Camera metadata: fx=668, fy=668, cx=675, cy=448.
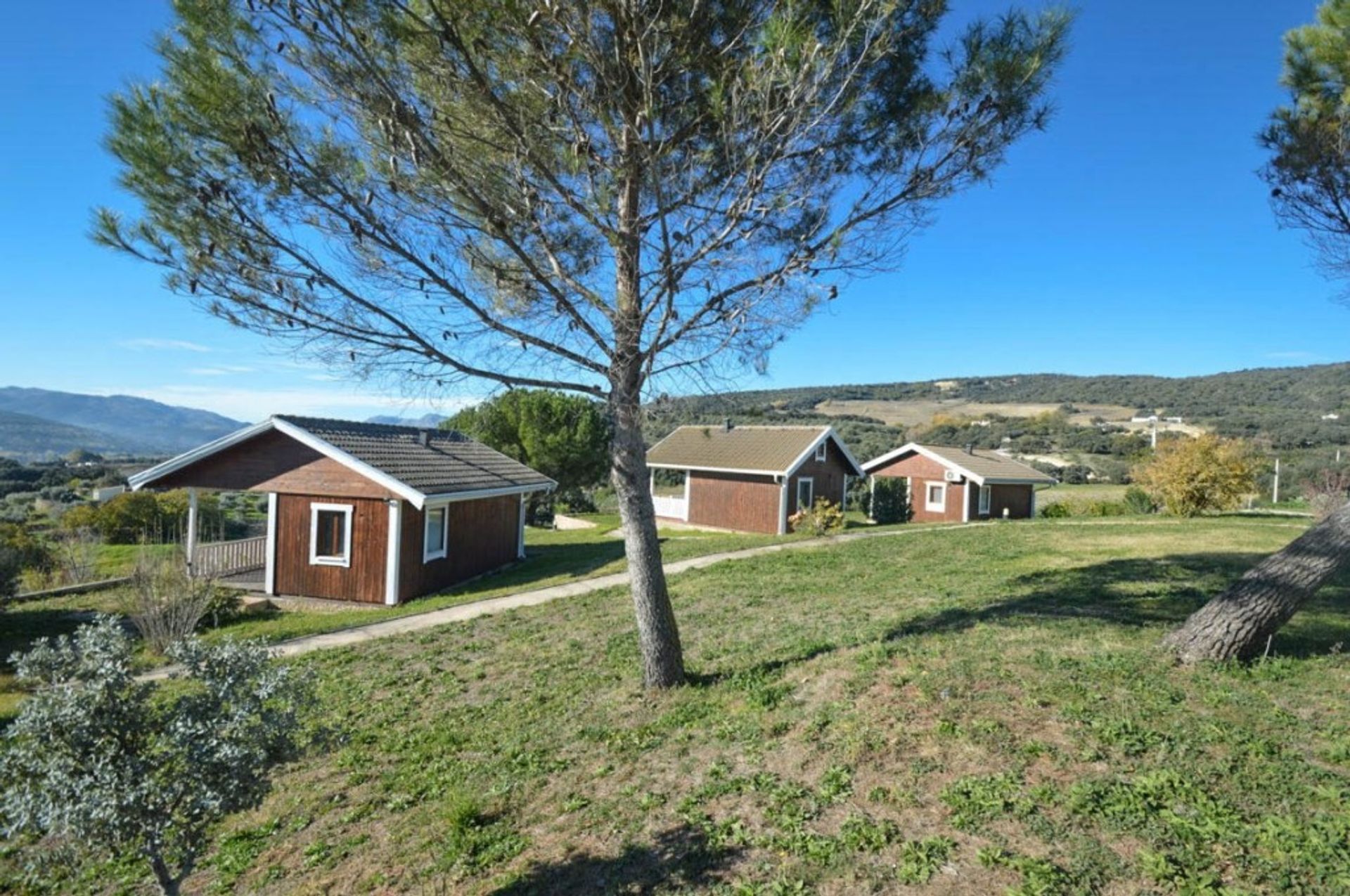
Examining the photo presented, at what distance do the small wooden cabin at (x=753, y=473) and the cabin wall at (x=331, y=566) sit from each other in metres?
11.4

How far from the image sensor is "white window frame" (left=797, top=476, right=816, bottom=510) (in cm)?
2530

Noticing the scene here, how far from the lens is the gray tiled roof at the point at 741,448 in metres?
25.2

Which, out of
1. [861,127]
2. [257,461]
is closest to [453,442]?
[257,461]

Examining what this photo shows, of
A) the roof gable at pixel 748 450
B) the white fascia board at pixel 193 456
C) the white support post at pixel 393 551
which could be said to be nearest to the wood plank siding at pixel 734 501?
the roof gable at pixel 748 450

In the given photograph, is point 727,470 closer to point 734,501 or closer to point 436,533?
point 734,501

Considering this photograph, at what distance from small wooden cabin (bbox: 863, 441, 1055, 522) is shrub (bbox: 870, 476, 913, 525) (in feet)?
2.10

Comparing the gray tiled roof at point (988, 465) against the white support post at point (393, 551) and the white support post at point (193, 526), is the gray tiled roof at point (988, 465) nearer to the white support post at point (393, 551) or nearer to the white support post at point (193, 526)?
the white support post at point (393, 551)

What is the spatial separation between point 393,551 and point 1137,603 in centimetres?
1266

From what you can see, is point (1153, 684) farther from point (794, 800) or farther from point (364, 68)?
point (364, 68)

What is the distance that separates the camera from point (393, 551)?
13664 mm

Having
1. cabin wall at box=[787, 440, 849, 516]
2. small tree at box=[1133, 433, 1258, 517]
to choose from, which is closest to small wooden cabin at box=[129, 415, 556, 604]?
cabin wall at box=[787, 440, 849, 516]

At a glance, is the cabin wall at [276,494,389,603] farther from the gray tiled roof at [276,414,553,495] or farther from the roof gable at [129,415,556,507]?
the gray tiled roof at [276,414,553,495]

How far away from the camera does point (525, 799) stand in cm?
456

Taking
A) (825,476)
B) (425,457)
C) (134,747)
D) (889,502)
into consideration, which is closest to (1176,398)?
(889,502)
